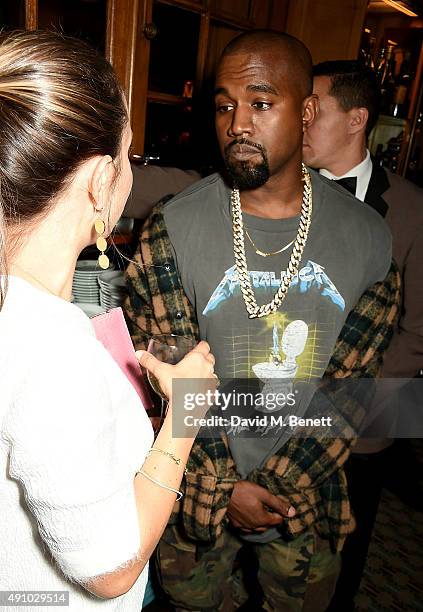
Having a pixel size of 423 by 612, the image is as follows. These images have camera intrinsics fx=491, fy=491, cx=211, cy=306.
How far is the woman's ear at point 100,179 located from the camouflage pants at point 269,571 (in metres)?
0.99

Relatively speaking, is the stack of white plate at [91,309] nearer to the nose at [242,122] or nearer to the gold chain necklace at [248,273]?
the gold chain necklace at [248,273]

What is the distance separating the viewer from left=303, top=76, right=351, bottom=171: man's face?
1.83m

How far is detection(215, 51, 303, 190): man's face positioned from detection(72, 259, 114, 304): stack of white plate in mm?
640

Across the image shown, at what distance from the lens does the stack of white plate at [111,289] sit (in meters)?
1.52

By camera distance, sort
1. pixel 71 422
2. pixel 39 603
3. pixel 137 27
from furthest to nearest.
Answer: pixel 137 27 < pixel 39 603 < pixel 71 422

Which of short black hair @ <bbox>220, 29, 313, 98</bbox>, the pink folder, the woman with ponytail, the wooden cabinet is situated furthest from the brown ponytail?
the wooden cabinet

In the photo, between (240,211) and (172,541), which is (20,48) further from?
(172,541)

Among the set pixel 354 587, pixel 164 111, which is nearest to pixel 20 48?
pixel 164 111

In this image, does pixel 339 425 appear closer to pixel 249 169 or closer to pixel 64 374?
pixel 249 169

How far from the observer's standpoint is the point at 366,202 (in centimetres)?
166

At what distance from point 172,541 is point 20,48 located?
4.06 ft

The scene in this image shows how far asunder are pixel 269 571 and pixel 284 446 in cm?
38

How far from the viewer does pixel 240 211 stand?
4.23ft

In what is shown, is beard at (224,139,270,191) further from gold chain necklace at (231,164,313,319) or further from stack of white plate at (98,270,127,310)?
stack of white plate at (98,270,127,310)
